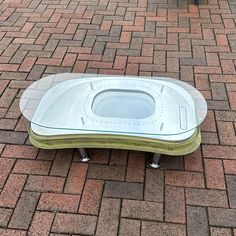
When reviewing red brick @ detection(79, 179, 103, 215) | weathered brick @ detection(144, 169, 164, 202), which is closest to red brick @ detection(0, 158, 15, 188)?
red brick @ detection(79, 179, 103, 215)

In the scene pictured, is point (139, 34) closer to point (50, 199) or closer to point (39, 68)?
point (39, 68)

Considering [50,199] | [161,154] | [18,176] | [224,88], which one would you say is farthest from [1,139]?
[224,88]

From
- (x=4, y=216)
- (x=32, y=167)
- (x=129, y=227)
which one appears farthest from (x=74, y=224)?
(x=32, y=167)

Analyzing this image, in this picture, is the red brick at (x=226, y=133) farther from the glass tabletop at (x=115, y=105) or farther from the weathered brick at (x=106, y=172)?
the weathered brick at (x=106, y=172)

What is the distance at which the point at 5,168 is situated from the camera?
2.22 meters

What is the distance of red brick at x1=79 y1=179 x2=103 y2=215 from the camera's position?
196 centimetres

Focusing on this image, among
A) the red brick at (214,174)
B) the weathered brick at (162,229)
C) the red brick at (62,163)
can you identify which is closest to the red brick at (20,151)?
the red brick at (62,163)

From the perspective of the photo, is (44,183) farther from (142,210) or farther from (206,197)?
(206,197)

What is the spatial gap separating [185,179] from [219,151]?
1.16ft

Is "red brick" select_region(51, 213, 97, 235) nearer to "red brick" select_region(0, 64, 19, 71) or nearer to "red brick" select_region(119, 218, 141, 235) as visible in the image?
"red brick" select_region(119, 218, 141, 235)

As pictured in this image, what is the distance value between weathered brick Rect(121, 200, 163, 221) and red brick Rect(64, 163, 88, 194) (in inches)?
12.2

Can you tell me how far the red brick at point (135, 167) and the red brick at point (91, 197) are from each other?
20 centimetres

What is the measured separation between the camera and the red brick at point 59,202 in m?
1.97

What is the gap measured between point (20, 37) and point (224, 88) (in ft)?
7.22
